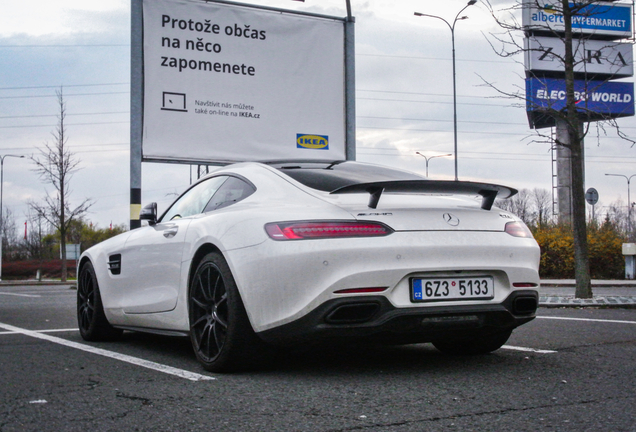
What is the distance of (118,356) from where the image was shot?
520 centimetres

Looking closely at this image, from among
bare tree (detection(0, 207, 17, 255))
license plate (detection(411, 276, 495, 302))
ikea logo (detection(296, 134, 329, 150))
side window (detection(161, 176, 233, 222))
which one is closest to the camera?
license plate (detection(411, 276, 495, 302))

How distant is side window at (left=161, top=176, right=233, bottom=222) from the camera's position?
5.24 meters

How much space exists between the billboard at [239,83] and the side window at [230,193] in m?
9.38

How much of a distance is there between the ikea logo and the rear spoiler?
11761mm

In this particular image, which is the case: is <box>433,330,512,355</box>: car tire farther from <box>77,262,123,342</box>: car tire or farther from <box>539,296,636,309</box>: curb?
<box>539,296,636,309</box>: curb

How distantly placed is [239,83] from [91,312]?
9928 mm

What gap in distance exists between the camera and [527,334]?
631cm

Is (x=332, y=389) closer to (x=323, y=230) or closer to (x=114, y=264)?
(x=323, y=230)

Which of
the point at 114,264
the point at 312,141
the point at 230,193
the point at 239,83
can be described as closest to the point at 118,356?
the point at 114,264

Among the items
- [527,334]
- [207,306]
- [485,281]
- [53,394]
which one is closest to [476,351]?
[485,281]

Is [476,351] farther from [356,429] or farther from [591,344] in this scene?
[356,429]

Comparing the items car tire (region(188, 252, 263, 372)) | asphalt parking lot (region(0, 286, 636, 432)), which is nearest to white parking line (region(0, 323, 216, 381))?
asphalt parking lot (region(0, 286, 636, 432))

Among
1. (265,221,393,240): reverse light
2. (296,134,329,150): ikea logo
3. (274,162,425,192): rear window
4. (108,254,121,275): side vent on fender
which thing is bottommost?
(108,254,121,275): side vent on fender

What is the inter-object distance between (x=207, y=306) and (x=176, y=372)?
42 centimetres
